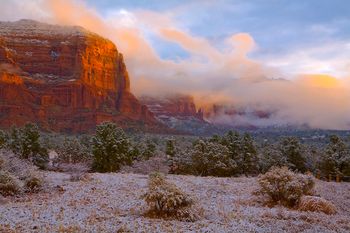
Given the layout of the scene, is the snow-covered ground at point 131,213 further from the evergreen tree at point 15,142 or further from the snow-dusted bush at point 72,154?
the snow-dusted bush at point 72,154

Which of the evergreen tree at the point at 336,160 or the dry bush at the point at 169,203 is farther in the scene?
the evergreen tree at the point at 336,160

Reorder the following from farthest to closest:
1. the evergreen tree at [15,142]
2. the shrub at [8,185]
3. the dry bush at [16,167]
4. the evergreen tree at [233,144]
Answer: the evergreen tree at [15,142] < the evergreen tree at [233,144] < the dry bush at [16,167] < the shrub at [8,185]

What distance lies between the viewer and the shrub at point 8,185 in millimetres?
20234

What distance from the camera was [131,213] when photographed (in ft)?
54.5

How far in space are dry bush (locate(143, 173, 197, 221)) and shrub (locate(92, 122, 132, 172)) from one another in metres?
28.9

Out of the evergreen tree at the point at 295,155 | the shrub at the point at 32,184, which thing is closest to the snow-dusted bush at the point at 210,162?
the evergreen tree at the point at 295,155

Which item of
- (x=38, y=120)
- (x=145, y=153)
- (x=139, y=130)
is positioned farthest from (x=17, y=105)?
(x=145, y=153)

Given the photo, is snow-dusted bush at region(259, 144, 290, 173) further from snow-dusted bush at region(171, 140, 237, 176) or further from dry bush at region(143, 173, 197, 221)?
dry bush at region(143, 173, 197, 221)

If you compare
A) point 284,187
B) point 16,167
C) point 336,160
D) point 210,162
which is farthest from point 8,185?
point 336,160

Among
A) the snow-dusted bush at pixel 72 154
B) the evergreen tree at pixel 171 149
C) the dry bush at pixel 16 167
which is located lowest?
the snow-dusted bush at pixel 72 154

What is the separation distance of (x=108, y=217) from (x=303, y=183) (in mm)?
9497

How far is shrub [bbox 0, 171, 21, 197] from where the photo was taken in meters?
20.2

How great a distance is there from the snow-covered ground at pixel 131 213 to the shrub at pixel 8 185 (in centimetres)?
84

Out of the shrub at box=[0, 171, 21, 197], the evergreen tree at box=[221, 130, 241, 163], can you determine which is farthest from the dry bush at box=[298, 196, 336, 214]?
the evergreen tree at box=[221, 130, 241, 163]
